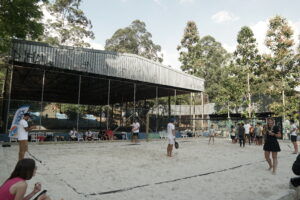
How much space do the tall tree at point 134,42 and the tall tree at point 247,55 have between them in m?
23.1

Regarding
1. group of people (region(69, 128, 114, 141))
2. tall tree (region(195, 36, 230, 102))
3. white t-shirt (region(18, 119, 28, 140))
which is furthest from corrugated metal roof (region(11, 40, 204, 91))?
tall tree (region(195, 36, 230, 102))

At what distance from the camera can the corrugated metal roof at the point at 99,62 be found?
1313 centimetres

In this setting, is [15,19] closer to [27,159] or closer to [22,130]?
[22,130]

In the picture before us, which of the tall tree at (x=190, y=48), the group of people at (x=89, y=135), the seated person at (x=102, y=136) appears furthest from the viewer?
the tall tree at (x=190, y=48)

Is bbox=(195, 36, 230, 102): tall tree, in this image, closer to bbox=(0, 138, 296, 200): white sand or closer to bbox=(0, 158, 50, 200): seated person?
bbox=(0, 138, 296, 200): white sand

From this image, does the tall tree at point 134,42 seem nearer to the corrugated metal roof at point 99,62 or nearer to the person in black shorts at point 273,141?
the corrugated metal roof at point 99,62

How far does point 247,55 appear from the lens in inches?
1070

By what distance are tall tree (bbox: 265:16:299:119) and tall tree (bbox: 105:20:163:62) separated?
26463mm

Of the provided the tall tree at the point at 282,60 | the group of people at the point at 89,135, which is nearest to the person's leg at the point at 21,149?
the group of people at the point at 89,135

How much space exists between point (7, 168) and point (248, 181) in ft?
22.5

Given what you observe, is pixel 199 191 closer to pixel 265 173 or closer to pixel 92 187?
pixel 92 187

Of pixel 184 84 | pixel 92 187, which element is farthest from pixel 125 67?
pixel 92 187

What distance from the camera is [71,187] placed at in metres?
4.63

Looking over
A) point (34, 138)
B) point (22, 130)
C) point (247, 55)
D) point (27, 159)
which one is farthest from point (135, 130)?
point (247, 55)
